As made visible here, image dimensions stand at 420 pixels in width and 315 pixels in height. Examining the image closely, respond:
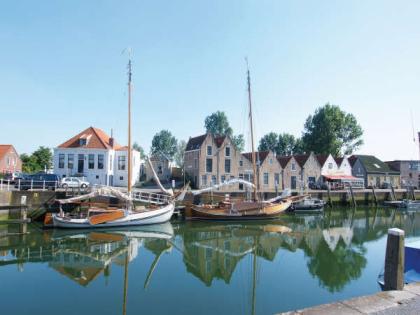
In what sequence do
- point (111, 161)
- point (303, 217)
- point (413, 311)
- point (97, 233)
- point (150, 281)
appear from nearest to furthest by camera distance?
point (413, 311)
point (150, 281)
point (97, 233)
point (303, 217)
point (111, 161)

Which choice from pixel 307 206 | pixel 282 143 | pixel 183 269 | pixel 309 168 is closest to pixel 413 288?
pixel 183 269

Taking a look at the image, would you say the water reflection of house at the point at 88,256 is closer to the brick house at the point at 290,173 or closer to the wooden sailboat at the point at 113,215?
the wooden sailboat at the point at 113,215

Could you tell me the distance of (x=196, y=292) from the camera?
1227 cm

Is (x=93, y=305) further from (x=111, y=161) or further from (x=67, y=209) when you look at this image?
(x=111, y=161)

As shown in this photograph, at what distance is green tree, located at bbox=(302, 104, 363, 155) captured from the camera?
76500 millimetres

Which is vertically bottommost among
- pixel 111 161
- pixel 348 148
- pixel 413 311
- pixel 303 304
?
pixel 303 304

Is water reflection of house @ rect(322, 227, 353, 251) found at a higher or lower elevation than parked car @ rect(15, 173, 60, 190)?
lower

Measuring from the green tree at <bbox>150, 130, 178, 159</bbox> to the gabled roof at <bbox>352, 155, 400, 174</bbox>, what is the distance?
48410 mm

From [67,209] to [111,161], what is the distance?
13909 millimetres

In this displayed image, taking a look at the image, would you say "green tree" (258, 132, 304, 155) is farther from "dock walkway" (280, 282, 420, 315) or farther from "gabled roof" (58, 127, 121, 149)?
"dock walkway" (280, 282, 420, 315)

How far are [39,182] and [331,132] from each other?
64.0 metres

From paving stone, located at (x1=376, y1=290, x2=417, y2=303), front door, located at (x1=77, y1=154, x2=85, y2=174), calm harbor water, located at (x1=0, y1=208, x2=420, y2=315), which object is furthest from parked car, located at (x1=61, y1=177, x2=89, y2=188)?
paving stone, located at (x1=376, y1=290, x2=417, y2=303)

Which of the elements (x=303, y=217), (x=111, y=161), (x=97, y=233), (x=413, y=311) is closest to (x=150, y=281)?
(x=413, y=311)

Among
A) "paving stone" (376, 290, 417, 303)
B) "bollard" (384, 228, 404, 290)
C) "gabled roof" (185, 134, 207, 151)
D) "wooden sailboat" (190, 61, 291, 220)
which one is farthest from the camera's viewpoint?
"gabled roof" (185, 134, 207, 151)
